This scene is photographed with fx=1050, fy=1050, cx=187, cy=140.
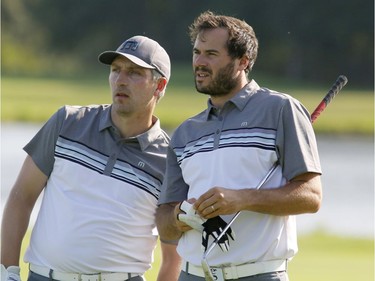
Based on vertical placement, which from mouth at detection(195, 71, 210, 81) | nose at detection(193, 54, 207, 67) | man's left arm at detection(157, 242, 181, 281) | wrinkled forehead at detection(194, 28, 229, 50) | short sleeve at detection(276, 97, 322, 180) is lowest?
man's left arm at detection(157, 242, 181, 281)

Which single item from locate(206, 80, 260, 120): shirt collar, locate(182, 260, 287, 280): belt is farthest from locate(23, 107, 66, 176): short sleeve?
locate(182, 260, 287, 280): belt

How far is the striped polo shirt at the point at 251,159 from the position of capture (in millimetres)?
4750

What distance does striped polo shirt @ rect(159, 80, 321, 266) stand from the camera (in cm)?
475

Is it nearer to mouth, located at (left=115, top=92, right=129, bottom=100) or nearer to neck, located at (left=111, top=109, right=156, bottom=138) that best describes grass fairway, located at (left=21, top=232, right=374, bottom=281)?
neck, located at (left=111, top=109, right=156, bottom=138)

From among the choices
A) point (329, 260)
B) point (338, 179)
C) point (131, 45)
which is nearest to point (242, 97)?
point (131, 45)

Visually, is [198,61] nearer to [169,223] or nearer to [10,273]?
[169,223]

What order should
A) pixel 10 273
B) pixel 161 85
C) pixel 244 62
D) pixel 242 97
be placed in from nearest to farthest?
pixel 242 97 → pixel 244 62 → pixel 10 273 → pixel 161 85

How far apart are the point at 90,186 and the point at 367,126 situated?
3198 cm

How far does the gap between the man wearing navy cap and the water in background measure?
847cm

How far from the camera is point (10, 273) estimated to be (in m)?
5.23

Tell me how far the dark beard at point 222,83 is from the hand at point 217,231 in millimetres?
656

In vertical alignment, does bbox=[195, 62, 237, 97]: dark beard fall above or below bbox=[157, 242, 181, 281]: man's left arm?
above

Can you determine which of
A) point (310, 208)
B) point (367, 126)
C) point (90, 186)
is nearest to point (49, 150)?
point (90, 186)

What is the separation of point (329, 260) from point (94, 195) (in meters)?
6.31
